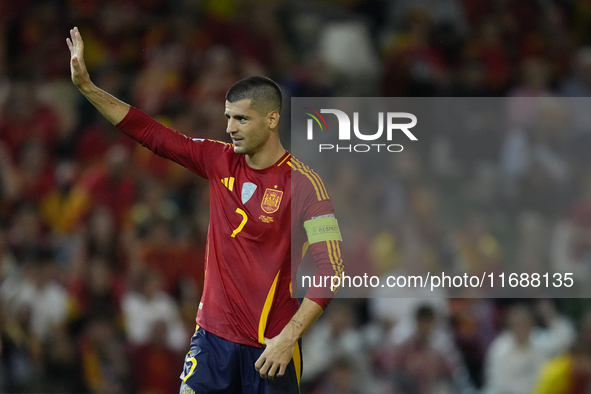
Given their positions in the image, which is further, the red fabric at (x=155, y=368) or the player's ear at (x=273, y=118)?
the red fabric at (x=155, y=368)

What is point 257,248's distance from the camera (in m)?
4.23

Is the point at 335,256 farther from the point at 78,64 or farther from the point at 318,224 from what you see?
the point at 78,64

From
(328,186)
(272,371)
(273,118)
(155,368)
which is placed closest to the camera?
(272,371)

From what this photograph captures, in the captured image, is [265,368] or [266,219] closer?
[265,368]

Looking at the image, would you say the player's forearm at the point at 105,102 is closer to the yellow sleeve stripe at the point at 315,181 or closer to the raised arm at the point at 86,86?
the raised arm at the point at 86,86

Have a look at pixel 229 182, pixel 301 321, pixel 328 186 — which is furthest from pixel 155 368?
pixel 301 321

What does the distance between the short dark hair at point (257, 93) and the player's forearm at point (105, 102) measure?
22.5 inches

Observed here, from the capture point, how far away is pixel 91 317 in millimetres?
7934

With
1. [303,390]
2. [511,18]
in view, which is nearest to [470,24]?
[511,18]

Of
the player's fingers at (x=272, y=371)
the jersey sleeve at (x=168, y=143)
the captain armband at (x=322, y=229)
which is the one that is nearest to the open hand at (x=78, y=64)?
the jersey sleeve at (x=168, y=143)

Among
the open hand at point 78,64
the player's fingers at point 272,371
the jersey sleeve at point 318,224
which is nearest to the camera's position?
the player's fingers at point 272,371

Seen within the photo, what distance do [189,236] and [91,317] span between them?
123 centimetres

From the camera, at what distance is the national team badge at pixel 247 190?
4293 millimetres

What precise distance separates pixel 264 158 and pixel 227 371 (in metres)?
1.11
